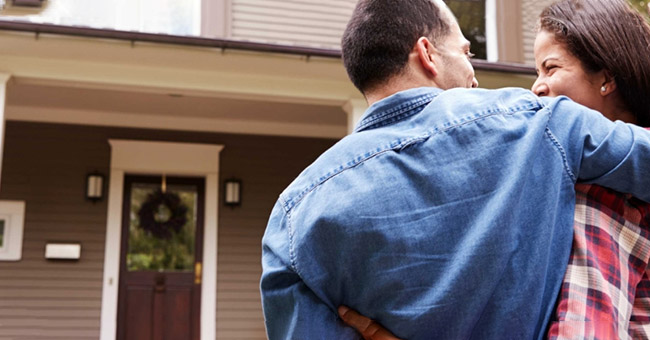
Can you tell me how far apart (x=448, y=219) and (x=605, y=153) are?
25 cm

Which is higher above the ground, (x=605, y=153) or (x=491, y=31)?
(x=491, y=31)

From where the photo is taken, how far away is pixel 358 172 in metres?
1.04

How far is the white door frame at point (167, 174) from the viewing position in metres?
7.30

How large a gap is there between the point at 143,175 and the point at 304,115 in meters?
1.90

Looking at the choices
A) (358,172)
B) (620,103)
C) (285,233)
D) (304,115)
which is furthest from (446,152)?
(304,115)

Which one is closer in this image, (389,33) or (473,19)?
(389,33)

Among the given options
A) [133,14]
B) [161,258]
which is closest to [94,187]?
[161,258]

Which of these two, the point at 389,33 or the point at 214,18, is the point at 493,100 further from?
the point at 214,18

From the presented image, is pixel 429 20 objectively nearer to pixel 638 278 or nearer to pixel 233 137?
pixel 638 278

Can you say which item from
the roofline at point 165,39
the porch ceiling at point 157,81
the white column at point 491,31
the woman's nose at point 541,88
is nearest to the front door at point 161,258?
the porch ceiling at point 157,81

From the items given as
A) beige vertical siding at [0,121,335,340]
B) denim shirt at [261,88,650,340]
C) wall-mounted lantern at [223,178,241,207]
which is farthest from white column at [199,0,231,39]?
denim shirt at [261,88,650,340]

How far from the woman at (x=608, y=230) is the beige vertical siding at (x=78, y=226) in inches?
259

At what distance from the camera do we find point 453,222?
100cm

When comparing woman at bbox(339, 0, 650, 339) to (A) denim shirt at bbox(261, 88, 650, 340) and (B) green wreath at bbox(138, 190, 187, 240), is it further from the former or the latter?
(B) green wreath at bbox(138, 190, 187, 240)
